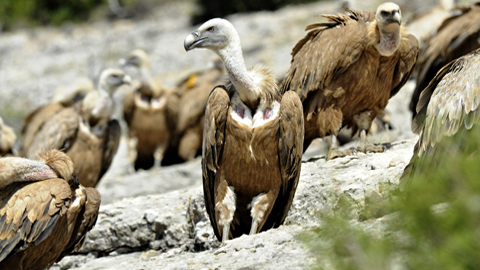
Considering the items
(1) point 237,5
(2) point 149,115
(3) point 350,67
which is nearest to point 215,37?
(3) point 350,67

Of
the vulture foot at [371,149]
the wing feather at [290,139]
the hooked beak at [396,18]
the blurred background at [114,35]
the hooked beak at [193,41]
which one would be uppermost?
the hooked beak at [396,18]

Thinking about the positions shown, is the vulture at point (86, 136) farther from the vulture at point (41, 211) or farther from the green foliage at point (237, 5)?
the green foliage at point (237, 5)

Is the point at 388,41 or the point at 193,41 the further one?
the point at 388,41

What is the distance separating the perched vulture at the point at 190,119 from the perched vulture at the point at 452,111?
7.55 metres

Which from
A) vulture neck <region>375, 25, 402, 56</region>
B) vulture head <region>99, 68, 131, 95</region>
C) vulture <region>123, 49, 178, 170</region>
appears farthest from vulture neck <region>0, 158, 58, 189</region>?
vulture <region>123, 49, 178, 170</region>

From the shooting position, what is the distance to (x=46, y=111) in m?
10.6

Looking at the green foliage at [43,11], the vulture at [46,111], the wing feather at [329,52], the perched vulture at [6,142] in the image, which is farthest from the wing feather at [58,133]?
the green foliage at [43,11]

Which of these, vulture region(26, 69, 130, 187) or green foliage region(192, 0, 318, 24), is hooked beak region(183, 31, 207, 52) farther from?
green foliage region(192, 0, 318, 24)

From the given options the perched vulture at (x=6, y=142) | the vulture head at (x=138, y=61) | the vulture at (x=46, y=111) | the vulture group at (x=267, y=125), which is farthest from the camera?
the vulture head at (x=138, y=61)

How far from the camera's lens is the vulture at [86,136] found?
9156 mm

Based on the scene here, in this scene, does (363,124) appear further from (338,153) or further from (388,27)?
(388,27)

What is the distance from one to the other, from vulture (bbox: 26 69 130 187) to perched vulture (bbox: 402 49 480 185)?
221 inches

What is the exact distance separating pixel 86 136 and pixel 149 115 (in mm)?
3533

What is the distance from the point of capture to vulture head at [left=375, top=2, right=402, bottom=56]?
20.7 ft
